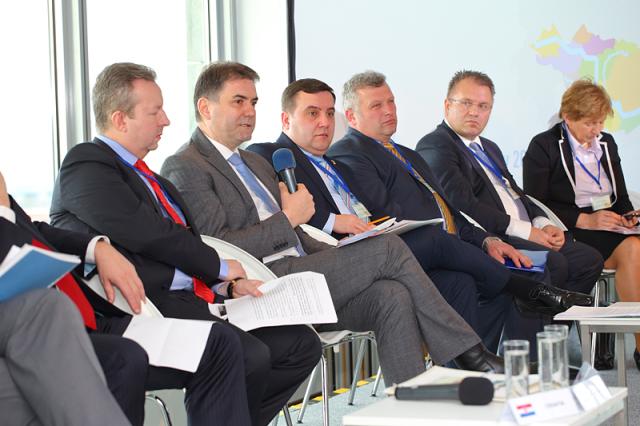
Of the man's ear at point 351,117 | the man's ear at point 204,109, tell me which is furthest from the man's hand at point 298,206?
the man's ear at point 351,117

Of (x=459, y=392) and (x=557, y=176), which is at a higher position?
(x=557, y=176)

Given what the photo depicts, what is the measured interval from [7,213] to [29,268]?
44 cm

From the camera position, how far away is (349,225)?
12.5ft

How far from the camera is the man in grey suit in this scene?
127 inches

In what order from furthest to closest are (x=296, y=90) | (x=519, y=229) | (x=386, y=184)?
(x=519, y=229)
(x=386, y=184)
(x=296, y=90)

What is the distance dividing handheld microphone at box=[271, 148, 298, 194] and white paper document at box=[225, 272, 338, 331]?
79 cm

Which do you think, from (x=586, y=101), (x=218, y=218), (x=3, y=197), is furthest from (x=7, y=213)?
(x=586, y=101)

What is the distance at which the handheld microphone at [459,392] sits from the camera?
1968 millimetres

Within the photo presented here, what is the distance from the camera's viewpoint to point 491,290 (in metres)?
4.03

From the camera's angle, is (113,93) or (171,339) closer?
(171,339)

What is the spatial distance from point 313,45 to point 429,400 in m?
3.65

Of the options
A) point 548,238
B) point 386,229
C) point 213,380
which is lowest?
point 213,380

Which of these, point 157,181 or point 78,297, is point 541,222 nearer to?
point 157,181

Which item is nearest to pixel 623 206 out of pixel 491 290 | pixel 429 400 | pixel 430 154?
pixel 430 154
